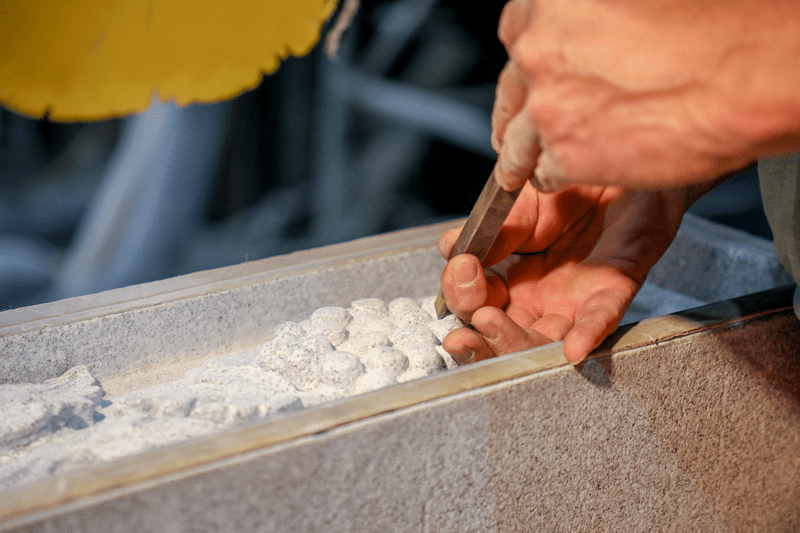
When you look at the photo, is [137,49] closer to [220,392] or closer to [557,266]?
[220,392]

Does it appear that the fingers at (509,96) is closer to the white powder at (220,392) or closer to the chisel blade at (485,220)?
the chisel blade at (485,220)

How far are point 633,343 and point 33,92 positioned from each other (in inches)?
50.9

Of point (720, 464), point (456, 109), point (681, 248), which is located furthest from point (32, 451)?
point (456, 109)

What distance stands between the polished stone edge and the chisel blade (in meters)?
0.20

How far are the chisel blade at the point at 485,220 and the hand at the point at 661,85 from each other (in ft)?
0.62

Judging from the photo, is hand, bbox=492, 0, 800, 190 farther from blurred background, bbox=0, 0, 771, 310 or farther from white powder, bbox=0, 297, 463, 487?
blurred background, bbox=0, 0, 771, 310

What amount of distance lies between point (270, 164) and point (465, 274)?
0.89 meters

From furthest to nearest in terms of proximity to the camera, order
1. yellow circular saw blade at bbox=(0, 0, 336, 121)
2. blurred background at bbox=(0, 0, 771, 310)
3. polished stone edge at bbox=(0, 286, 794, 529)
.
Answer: blurred background at bbox=(0, 0, 771, 310) < yellow circular saw blade at bbox=(0, 0, 336, 121) < polished stone edge at bbox=(0, 286, 794, 529)

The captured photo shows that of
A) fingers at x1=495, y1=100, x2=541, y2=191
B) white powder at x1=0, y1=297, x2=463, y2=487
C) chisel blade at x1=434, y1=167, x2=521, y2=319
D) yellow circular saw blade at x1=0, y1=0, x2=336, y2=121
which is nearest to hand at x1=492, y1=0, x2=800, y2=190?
fingers at x1=495, y1=100, x2=541, y2=191

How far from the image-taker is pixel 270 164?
5.06 feet

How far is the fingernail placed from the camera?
2.74 ft

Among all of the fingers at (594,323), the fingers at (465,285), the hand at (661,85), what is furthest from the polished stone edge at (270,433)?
the hand at (661,85)

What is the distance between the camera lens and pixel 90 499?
507 mm

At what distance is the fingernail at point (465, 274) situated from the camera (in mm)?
836
